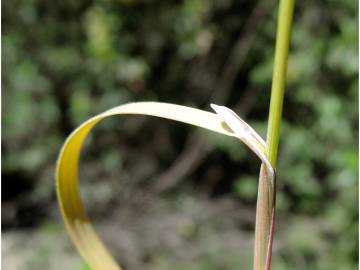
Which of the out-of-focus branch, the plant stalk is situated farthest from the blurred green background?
the plant stalk

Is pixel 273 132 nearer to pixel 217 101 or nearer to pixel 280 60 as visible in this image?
pixel 280 60

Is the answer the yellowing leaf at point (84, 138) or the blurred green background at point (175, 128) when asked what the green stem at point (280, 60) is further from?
the blurred green background at point (175, 128)

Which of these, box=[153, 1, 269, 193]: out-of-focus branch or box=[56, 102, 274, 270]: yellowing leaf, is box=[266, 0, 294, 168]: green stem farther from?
box=[153, 1, 269, 193]: out-of-focus branch

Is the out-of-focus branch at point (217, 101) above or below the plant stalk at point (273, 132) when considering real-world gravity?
above

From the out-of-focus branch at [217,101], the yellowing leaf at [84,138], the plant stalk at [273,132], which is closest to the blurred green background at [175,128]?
the out-of-focus branch at [217,101]

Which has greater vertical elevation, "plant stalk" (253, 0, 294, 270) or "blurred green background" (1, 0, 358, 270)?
"blurred green background" (1, 0, 358, 270)

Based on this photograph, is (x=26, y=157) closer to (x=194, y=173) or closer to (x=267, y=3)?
(x=194, y=173)

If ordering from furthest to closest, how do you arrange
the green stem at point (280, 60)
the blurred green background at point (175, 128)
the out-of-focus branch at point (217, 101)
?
the out-of-focus branch at point (217, 101), the blurred green background at point (175, 128), the green stem at point (280, 60)
